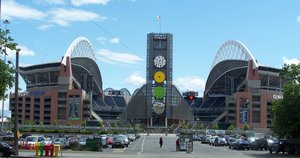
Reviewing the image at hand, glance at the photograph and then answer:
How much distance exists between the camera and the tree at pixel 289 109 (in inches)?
2069

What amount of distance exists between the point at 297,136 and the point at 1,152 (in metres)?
32.1

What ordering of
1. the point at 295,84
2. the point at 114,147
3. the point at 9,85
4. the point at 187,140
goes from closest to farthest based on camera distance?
the point at 9,85, the point at 187,140, the point at 295,84, the point at 114,147

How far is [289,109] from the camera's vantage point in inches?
2074

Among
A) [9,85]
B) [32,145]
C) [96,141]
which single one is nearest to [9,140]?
[32,145]

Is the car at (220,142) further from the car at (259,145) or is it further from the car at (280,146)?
the car at (280,146)

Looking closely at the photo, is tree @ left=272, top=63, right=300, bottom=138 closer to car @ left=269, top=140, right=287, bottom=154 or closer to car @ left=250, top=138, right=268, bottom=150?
car @ left=269, top=140, right=287, bottom=154

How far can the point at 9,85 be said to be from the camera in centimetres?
3075

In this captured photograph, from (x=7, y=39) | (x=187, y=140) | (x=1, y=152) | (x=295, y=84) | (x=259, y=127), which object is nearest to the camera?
(x=7, y=39)

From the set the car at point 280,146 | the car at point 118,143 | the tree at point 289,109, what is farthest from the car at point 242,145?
the car at point 118,143

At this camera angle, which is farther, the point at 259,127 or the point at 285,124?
the point at 259,127

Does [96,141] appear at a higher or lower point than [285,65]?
lower

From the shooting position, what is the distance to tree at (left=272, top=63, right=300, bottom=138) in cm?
5256

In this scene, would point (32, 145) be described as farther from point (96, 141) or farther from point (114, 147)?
point (114, 147)

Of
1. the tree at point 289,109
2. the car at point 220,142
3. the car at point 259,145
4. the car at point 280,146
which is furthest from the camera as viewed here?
the car at point 220,142
